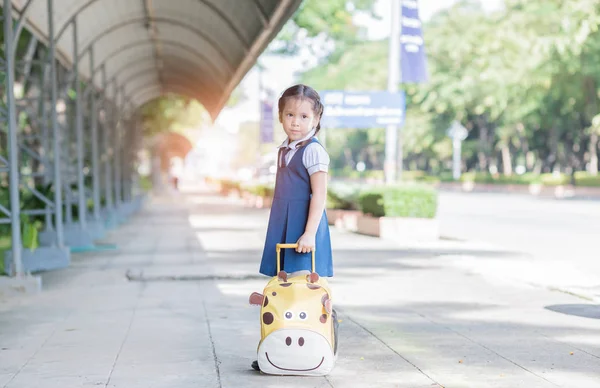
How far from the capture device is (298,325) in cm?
632

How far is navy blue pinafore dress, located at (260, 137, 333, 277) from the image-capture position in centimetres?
665

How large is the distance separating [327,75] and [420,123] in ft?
27.5

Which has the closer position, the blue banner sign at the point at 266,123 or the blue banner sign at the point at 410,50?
the blue banner sign at the point at 410,50

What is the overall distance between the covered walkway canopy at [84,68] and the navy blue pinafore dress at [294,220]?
4586mm

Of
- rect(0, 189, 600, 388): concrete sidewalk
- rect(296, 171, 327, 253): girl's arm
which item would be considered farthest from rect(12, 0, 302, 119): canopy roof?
rect(296, 171, 327, 253): girl's arm

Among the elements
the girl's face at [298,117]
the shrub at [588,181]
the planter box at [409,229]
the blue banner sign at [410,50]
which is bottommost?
the planter box at [409,229]

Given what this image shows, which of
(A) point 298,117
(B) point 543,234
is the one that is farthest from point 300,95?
(B) point 543,234

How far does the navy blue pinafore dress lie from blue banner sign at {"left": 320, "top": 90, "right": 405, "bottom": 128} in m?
16.9

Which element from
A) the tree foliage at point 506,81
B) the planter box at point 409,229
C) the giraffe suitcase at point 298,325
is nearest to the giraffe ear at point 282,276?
the giraffe suitcase at point 298,325

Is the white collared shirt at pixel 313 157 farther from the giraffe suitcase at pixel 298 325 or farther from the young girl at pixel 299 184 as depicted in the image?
the giraffe suitcase at pixel 298 325

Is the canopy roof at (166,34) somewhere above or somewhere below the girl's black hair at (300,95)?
above

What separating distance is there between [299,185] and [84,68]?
16.7 m

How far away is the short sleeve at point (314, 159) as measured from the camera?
660cm

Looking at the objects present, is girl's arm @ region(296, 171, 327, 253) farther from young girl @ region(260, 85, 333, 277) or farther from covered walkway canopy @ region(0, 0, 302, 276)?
covered walkway canopy @ region(0, 0, 302, 276)
